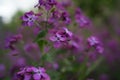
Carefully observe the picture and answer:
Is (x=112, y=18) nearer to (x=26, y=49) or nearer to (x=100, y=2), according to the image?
(x=100, y=2)

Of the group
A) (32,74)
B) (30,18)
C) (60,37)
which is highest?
(30,18)

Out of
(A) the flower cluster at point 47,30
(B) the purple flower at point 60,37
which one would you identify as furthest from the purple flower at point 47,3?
(B) the purple flower at point 60,37

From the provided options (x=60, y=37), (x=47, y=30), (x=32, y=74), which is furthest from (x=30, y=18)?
(x=32, y=74)

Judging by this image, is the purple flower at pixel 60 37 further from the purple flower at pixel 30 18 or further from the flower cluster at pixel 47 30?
the purple flower at pixel 30 18

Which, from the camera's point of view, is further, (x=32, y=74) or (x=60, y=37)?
(x=60, y=37)

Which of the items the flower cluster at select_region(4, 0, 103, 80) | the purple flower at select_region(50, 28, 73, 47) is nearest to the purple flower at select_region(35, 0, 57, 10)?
the flower cluster at select_region(4, 0, 103, 80)

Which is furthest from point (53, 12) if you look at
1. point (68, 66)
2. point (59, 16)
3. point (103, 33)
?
point (103, 33)

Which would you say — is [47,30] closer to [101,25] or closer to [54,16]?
[54,16]
